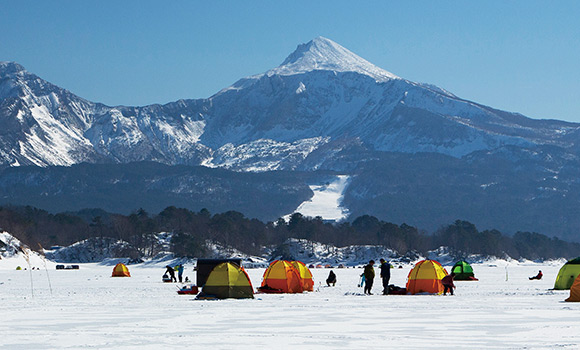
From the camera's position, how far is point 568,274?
178 feet

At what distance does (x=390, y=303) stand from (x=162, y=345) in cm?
1868

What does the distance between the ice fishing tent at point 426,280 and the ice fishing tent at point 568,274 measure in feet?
28.1

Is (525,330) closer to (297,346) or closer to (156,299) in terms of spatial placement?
(297,346)

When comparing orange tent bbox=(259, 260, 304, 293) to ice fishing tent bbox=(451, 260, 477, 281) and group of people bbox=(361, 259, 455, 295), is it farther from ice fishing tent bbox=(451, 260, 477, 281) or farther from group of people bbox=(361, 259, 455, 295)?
ice fishing tent bbox=(451, 260, 477, 281)

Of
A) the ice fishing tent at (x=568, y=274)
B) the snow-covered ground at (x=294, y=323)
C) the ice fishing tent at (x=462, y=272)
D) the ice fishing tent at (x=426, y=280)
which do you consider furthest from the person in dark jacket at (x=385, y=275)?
the ice fishing tent at (x=462, y=272)

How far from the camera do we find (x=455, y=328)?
29.5 meters

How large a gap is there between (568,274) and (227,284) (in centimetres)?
2146

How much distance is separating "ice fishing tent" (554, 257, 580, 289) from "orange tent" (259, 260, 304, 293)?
15368 mm

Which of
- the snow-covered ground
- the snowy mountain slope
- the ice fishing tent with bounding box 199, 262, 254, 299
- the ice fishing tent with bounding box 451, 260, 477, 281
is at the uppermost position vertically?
the snowy mountain slope

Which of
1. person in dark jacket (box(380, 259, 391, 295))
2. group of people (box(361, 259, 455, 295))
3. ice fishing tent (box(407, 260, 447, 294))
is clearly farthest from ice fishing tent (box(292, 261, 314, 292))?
ice fishing tent (box(407, 260, 447, 294))

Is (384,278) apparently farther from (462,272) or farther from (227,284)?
(462,272)

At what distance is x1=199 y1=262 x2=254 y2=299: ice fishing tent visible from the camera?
44781mm

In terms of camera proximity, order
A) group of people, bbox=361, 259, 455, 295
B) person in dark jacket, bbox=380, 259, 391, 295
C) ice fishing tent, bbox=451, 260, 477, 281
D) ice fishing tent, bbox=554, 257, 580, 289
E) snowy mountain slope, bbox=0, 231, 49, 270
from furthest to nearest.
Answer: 1. snowy mountain slope, bbox=0, 231, 49, 270
2. ice fishing tent, bbox=451, 260, 477, 281
3. ice fishing tent, bbox=554, 257, 580, 289
4. person in dark jacket, bbox=380, 259, 391, 295
5. group of people, bbox=361, 259, 455, 295

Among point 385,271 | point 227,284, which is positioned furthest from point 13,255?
point 227,284
